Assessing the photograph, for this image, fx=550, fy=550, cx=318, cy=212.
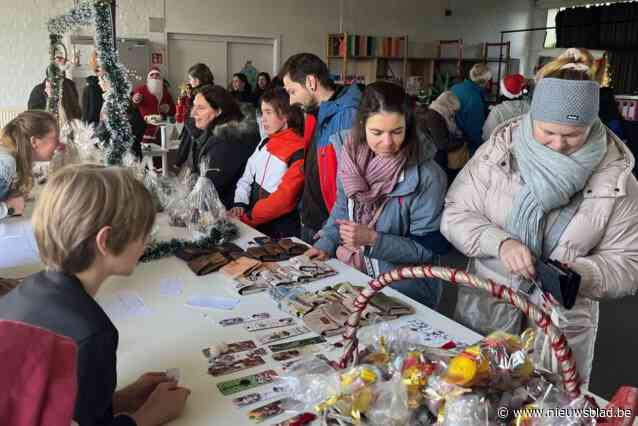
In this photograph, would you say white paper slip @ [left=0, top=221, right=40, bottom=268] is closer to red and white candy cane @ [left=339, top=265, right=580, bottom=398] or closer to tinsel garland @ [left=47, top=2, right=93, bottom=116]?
tinsel garland @ [left=47, top=2, right=93, bottom=116]

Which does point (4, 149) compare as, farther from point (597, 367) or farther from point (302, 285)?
point (597, 367)

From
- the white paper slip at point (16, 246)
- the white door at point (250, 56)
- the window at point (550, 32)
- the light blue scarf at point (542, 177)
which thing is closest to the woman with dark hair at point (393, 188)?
the light blue scarf at point (542, 177)

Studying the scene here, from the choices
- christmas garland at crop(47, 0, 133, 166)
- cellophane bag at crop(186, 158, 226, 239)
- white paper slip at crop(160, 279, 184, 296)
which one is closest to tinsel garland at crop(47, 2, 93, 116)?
christmas garland at crop(47, 0, 133, 166)

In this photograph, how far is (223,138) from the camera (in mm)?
3029

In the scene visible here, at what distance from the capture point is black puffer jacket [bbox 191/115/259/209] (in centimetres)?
300

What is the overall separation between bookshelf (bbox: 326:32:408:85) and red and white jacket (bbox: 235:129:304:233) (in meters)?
6.94

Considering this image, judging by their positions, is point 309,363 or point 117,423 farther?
point 309,363

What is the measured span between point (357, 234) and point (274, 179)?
3.24ft

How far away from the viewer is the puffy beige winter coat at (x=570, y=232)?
156 cm

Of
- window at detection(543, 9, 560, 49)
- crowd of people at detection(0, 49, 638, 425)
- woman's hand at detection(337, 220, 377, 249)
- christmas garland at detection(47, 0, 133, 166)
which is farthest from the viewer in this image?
window at detection(543, 9, 560, 49)

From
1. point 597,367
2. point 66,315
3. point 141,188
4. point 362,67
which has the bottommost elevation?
point 597,367

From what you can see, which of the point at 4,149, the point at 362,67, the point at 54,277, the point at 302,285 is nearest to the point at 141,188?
the point at 54,277

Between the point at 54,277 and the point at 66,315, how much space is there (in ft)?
0.31

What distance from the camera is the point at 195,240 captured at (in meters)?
2.26
